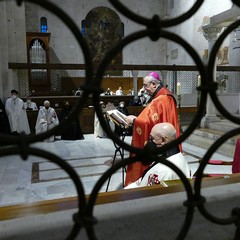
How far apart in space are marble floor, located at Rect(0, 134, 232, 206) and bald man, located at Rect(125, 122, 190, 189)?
150cm

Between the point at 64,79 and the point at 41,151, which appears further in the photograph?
the point at 64,79

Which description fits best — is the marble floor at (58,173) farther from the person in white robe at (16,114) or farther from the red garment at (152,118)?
the person in white robe at (16,114)

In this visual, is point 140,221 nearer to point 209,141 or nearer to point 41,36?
point 209,141

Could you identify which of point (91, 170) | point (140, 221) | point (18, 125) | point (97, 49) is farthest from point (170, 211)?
point (97, 49)

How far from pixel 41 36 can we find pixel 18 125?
7117 millimetres

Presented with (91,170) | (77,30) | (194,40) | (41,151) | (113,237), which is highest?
(194,40)

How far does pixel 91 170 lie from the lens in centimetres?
484

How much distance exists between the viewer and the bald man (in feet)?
7.05

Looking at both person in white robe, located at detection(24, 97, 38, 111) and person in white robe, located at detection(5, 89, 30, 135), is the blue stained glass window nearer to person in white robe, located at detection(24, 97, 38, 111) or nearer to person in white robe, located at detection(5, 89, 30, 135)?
person in white robe, located at detection(24, 97, 38, 111)

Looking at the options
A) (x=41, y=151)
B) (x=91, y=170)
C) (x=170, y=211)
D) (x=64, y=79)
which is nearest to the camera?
(x=41, y=151)

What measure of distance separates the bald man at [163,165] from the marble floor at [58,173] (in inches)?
59.0

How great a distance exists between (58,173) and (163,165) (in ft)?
9.96

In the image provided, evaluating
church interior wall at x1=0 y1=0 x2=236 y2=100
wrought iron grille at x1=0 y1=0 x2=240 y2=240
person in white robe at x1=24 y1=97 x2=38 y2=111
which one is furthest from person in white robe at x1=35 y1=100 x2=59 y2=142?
wrought iron grille at x1=0 y1=0 x2=240 y2=240

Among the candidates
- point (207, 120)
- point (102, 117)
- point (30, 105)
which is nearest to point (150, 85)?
point (102, 117)
